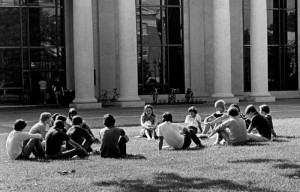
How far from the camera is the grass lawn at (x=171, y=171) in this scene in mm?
9211

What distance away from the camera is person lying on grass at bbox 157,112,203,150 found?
13930 mm

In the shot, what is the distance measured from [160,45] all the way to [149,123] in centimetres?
2025

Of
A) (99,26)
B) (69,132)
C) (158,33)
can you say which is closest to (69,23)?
(99,26)

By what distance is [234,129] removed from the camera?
47.7 feet

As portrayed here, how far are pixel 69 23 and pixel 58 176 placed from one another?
26279 millimetres

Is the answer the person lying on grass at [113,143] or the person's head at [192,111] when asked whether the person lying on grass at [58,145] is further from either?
the person's head at [192,111]

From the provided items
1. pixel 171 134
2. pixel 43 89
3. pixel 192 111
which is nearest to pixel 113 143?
pixel 171 134

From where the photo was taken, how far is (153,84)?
37.0 meters

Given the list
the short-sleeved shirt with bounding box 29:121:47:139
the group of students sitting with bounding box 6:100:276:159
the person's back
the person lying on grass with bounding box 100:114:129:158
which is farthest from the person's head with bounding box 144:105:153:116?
the person lying on grass with bounding box 100:114:129:158

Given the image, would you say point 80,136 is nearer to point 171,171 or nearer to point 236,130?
point 171,171

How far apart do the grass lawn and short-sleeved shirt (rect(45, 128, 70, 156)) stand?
1.61 feet

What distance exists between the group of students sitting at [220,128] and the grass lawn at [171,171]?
39 centimetres

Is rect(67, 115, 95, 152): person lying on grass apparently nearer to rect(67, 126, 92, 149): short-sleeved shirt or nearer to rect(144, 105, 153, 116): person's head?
rect(67, 126, 92, 149): short-sleeved shirt

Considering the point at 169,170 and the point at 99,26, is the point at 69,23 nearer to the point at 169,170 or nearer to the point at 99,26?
the point at 99,26
